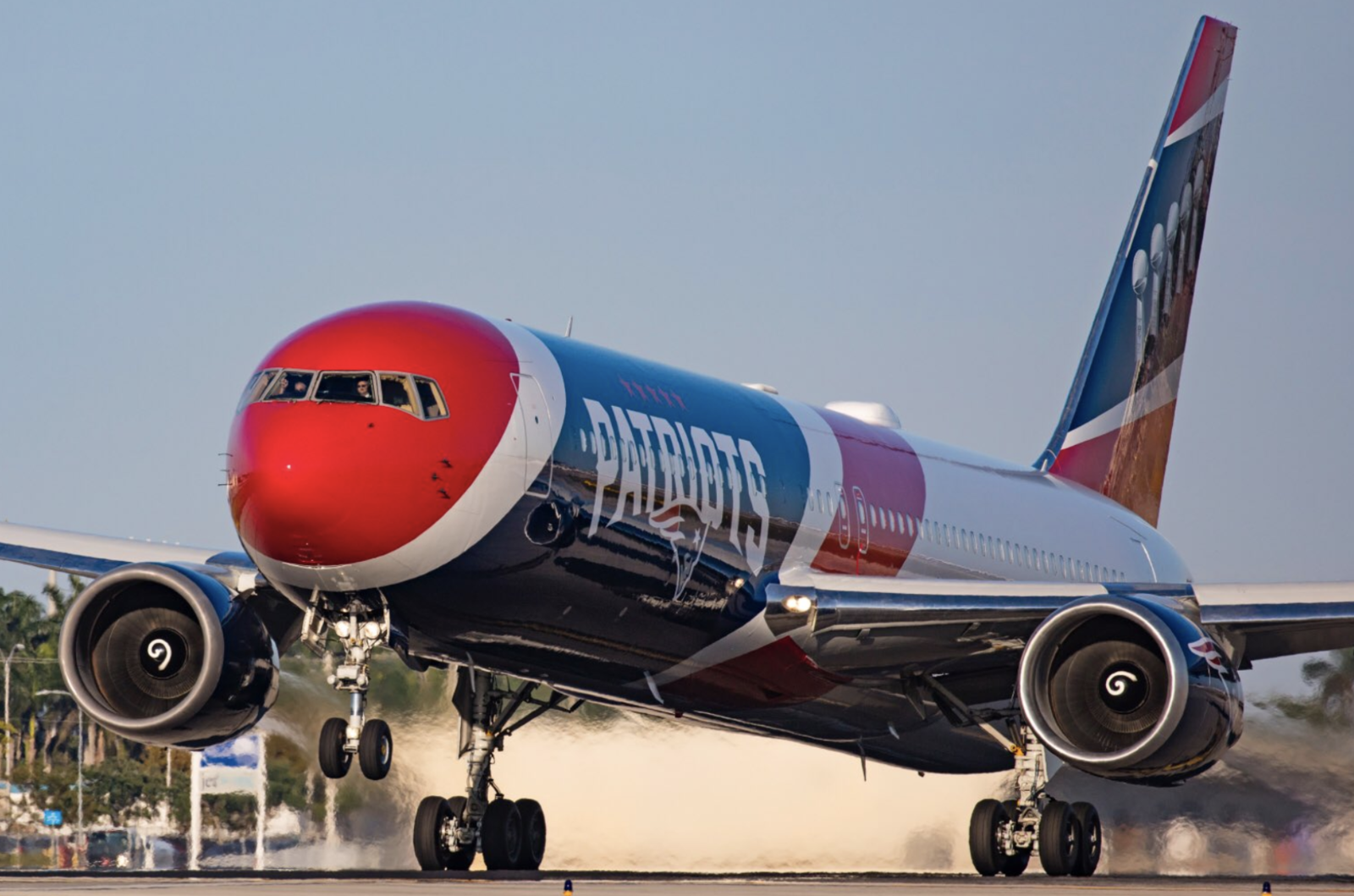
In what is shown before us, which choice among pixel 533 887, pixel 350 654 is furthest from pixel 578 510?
pixel 533 887

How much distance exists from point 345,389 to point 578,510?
2.26m

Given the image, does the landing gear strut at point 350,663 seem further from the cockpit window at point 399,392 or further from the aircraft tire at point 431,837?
the aircraft tire at point 431,837

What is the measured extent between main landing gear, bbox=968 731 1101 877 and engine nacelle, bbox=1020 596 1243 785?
15.5ft

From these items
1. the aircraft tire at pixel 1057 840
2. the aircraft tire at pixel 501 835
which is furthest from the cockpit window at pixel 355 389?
the aircraft tire at pixel 1057 840

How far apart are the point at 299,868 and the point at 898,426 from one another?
892 centimetres

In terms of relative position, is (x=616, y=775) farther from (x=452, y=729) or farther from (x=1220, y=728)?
(x=1220, y=728)

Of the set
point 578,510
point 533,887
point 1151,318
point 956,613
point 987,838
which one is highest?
point 1151,318

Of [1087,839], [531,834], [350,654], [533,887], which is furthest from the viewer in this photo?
[1087,839]

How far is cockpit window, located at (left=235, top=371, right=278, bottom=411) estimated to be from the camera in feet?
55.4

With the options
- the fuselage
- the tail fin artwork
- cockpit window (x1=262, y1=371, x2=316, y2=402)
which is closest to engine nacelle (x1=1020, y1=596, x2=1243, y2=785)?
the fuselage

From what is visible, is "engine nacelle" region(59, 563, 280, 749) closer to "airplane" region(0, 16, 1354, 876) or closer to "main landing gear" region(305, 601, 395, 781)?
"airplane" region(0, 16, 1354, 876)

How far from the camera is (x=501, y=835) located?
872 inches

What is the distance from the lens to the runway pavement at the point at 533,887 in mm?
15648

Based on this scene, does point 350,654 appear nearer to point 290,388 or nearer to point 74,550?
point 290,388
